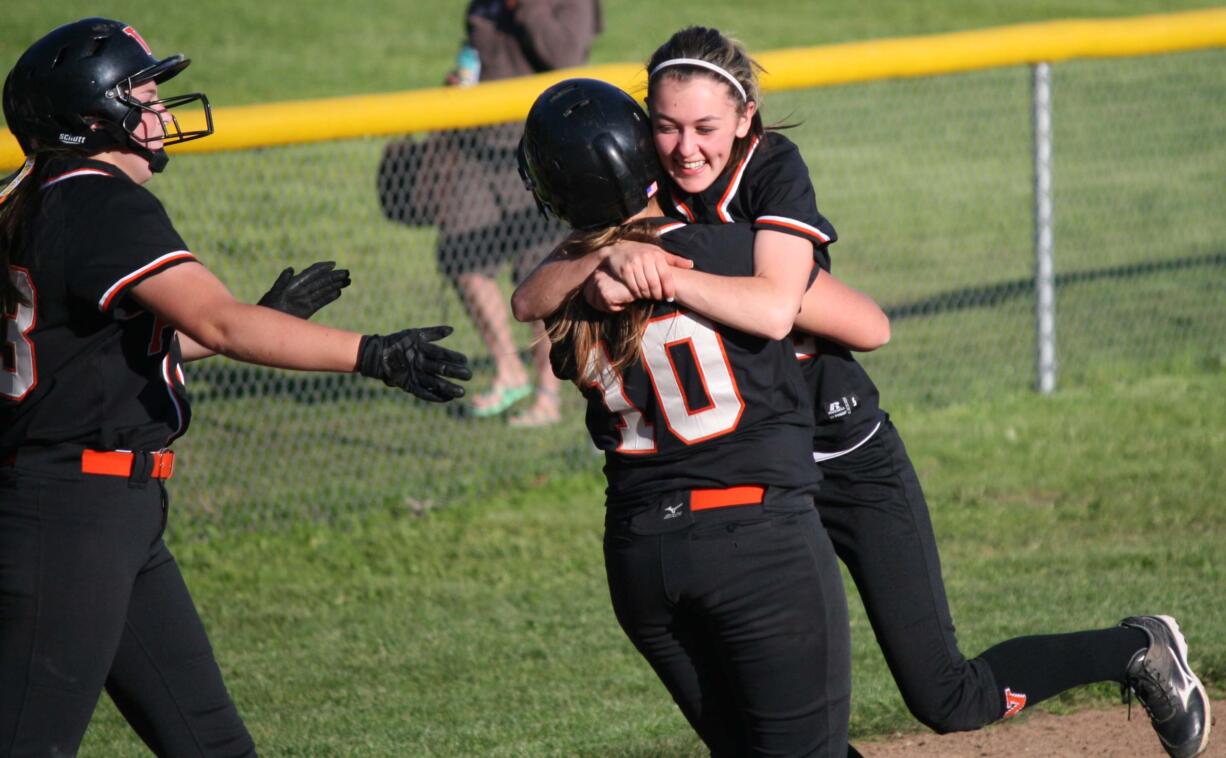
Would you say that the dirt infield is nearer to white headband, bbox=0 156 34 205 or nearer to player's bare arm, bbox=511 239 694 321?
player's bare arm, bbox=511 239 694 321

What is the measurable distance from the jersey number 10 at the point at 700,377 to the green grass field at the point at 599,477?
1.83m

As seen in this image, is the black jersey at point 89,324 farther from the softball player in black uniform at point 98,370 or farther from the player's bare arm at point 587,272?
the player's bare arm at point 587,272

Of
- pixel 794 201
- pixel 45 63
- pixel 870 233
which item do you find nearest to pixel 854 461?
pixel 794 201

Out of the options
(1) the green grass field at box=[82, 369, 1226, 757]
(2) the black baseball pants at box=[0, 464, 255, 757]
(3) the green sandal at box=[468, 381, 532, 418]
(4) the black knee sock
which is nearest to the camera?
(2) the black baseball pants at box=[0, 464, 255, 757]

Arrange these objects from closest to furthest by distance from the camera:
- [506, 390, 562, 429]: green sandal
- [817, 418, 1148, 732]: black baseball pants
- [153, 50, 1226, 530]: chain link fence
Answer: [817, 418, 1148, 732]: black baseball pants → [153, 50, 1226, 530]: chain link fence → [506, 390, 562, 429]: green sandal

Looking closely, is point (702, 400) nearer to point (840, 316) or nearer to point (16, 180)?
point (840, 316)

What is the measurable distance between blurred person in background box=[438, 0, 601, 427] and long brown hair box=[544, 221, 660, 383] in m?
4.31

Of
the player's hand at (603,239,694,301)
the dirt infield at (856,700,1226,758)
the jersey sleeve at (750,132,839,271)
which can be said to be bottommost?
the dirt infield at (856,700,1226,758)

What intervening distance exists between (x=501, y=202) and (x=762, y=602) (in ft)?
16.0

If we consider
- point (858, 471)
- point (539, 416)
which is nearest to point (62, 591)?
point (858, 471)

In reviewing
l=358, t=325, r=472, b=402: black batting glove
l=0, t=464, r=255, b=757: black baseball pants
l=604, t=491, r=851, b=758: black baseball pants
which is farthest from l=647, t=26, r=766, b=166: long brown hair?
l=0, t=464, r=255, b=757: black baseball pants

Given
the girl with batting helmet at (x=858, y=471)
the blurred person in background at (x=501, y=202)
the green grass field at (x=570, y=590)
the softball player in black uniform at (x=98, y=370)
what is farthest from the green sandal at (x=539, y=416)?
Answer: the softball player in black uniform at (x=98, y=370)

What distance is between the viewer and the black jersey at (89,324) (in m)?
2.93

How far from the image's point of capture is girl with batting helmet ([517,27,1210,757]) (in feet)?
9.95
